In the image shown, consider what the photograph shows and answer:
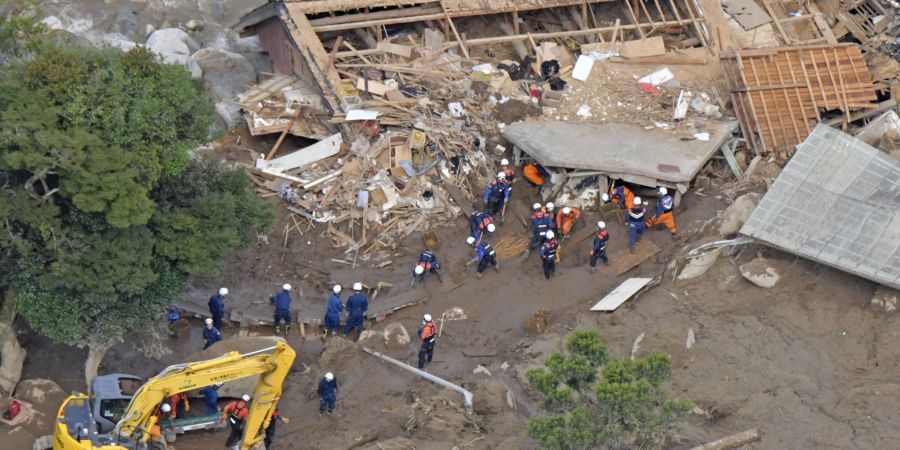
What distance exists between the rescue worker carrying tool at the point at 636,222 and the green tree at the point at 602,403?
6.75m

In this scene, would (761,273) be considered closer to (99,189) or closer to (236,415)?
(236,415)

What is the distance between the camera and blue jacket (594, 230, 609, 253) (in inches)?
912

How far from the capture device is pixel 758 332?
68.5ft

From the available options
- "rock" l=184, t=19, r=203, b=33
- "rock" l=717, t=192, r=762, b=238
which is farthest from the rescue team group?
"rock" l=184, t=19, r=203, b=33

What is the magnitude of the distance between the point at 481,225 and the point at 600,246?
2432 millimetres

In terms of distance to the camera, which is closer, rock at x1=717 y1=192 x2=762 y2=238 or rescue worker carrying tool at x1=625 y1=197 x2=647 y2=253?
rock at x1=717 y1=192 x2=762 y2=238

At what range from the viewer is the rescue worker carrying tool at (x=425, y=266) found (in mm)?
23516

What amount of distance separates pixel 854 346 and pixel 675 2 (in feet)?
38.9

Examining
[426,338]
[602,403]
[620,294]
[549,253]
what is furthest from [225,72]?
[602,403]

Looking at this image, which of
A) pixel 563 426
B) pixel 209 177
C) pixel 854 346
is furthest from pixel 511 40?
pixel 563 426

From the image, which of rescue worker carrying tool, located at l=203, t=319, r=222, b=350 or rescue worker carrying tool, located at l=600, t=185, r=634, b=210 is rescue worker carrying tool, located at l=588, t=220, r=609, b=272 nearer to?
rescue worker carrying tool, located at l=600, t=185, r=634, b=210

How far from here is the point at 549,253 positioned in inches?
917

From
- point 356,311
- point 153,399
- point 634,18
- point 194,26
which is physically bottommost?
point 356,311

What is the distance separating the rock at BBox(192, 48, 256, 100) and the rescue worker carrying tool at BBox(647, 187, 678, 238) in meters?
9.97
